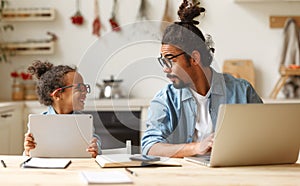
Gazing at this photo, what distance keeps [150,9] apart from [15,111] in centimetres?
144

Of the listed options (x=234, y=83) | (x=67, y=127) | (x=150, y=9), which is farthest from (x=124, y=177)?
(x=150, y=9)

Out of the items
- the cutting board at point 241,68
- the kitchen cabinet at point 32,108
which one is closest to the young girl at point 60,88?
the kitchen cabinet at point 32,108

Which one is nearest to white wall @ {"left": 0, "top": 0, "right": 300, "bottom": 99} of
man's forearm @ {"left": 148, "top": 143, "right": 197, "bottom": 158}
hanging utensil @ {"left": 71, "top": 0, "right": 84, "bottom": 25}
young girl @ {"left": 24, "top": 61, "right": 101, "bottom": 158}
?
hanging utensil @ {"left": 71, "top": 0, "right": 84, "bottom": 25}

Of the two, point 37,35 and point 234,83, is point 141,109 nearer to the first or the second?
point 37,35

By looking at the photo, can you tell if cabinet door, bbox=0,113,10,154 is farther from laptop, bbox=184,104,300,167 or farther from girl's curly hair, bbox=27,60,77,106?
laptop, bbox=184,104,300,167

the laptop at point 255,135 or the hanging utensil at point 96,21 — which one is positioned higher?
the hanging utensil at point 96,21

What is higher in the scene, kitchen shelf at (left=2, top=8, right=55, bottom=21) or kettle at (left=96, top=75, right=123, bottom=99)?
kitchen shelf at (left=2, top=8, right=55, bottom=21)

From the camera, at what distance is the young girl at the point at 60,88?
8.51 feet

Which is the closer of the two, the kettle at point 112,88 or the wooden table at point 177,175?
the wooden table at point 177,175

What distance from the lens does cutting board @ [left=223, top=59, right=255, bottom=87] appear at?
4.82 metres

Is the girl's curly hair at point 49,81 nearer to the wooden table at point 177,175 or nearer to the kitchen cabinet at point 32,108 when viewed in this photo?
the wooden table at point 177,175

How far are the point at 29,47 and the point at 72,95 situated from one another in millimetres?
2349

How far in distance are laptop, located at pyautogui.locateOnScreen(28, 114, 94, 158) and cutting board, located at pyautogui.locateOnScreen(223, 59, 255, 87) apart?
2.76 metres

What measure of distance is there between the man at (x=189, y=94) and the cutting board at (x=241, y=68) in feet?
7.24
